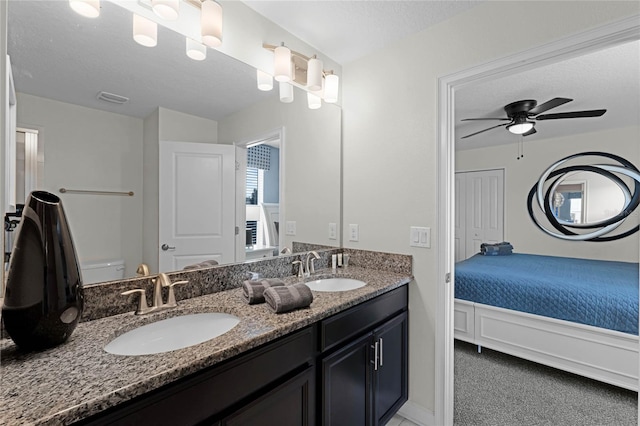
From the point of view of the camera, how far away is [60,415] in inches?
22.1

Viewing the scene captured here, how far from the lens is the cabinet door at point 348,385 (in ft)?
4.05

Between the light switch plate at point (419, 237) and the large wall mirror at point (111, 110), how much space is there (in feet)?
3.41

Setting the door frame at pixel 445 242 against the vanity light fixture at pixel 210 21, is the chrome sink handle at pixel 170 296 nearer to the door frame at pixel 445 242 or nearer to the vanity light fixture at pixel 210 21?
the vanity light fixture at pixel 210 21

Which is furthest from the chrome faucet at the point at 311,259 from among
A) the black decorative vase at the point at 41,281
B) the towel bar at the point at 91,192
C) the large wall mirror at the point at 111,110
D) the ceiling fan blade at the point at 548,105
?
the ceiling fan blade at the point at 548,105

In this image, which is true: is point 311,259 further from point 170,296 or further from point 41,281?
point 41,281

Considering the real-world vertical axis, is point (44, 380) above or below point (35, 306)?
below

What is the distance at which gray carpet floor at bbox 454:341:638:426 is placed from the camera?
6.15ft

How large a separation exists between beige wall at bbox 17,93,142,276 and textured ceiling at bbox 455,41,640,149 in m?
2.08

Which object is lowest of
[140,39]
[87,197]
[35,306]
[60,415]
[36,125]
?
[60,415]

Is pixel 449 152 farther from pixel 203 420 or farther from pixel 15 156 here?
pixel 15 156

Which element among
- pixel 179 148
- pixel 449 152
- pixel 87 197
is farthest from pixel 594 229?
pixel 87 197

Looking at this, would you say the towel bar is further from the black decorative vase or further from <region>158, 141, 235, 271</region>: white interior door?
the black decorative vase

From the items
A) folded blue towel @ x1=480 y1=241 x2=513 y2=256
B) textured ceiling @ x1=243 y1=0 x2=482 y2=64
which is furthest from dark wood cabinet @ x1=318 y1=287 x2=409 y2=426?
folded blue towel @ x1=480 y1=241 x2=513 y2=256

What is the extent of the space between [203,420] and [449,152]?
1707 mm
